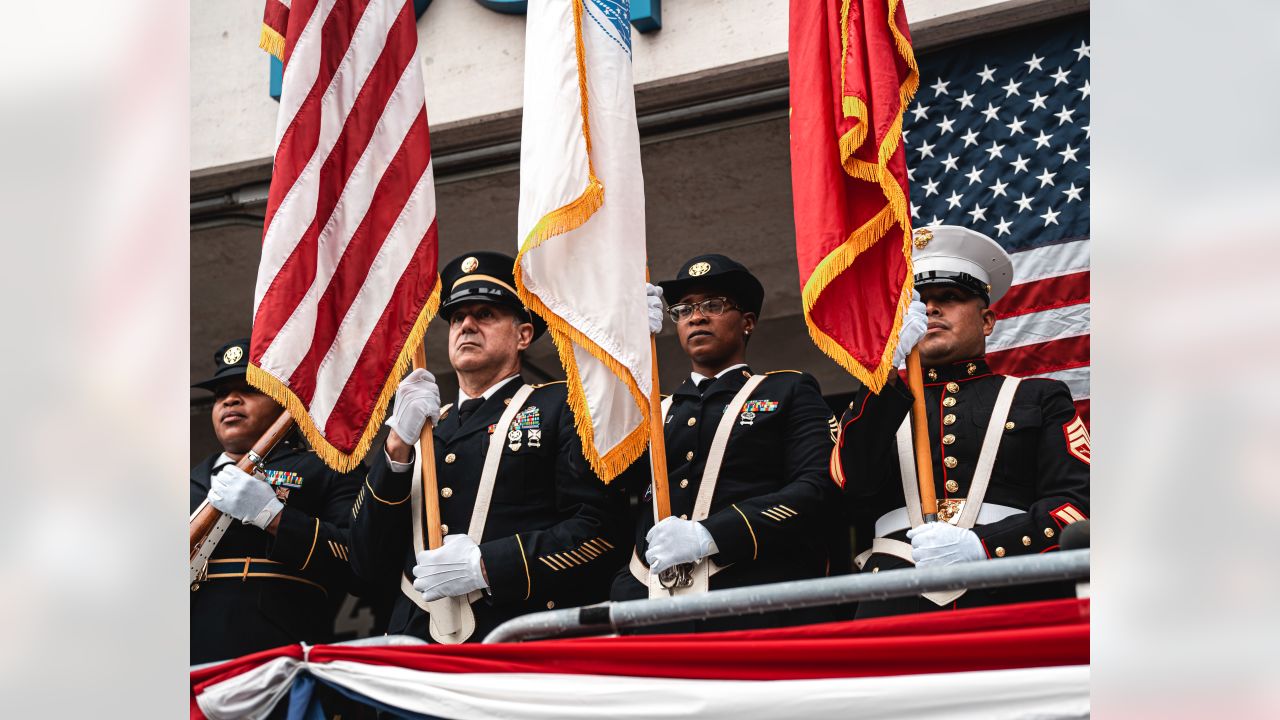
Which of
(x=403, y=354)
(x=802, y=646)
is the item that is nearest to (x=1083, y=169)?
(x=403, y=354)

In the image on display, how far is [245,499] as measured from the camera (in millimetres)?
5090

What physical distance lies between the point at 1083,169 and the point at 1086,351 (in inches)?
28.3

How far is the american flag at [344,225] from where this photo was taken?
4.63m

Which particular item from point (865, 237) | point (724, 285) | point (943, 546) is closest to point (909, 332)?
point (865, 237)

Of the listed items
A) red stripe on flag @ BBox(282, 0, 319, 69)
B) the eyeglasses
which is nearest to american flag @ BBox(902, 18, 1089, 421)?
the eyeglasses

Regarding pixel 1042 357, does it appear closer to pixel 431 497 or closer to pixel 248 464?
pixel 431 497

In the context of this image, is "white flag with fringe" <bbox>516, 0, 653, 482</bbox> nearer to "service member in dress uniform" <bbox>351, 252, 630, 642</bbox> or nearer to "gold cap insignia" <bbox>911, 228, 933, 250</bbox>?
"service member in dress uniform" <bbox>351, 252, 630, 642</bbox>

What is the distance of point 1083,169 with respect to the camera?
19.2 feet

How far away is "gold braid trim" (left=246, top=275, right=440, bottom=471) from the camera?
14.9 ft

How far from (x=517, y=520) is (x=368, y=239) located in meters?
1.03

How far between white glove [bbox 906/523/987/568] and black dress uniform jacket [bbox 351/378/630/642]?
1.04m

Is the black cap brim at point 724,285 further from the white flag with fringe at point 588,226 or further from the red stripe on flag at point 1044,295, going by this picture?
the red stripe on flag at point 1044,295
